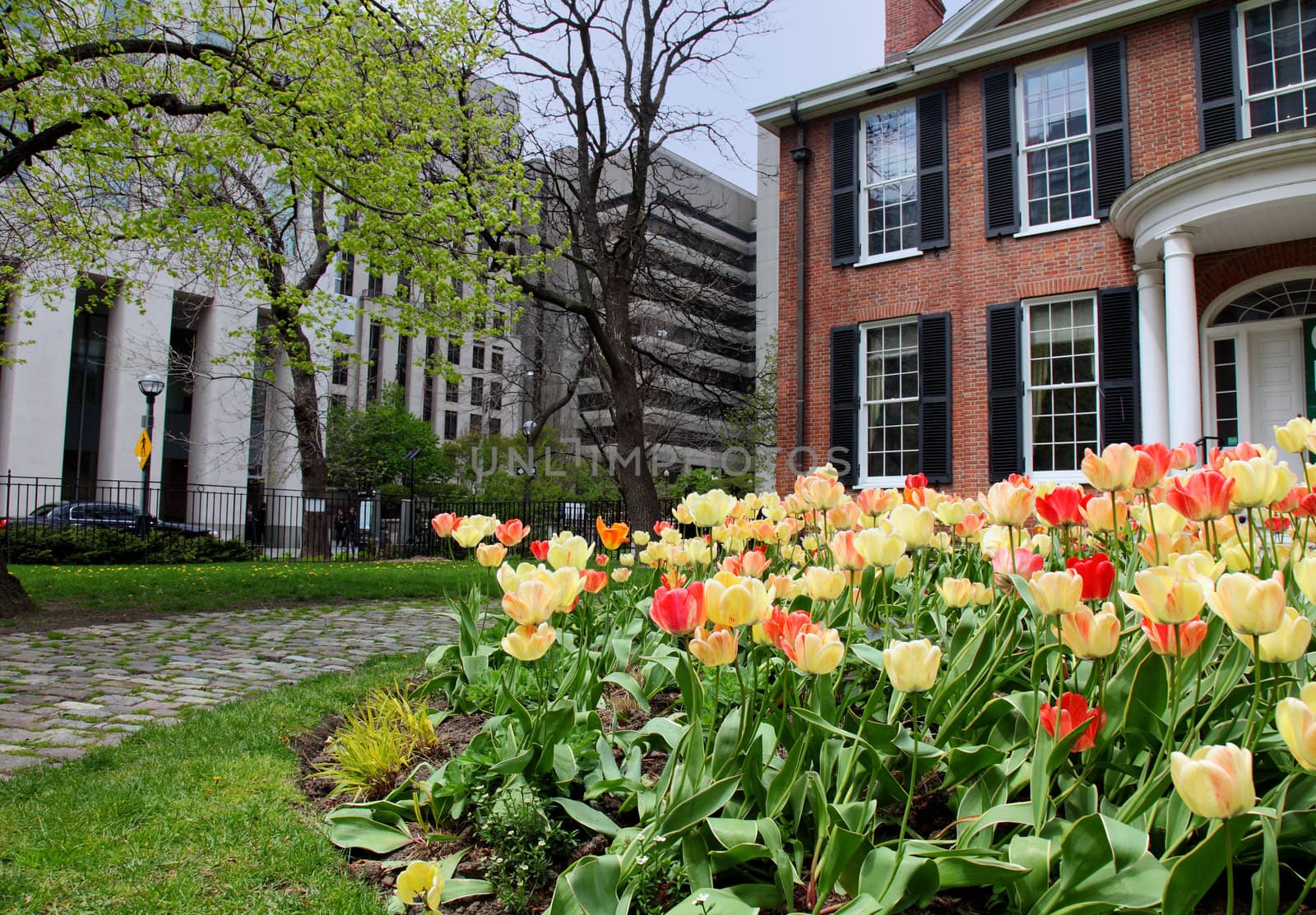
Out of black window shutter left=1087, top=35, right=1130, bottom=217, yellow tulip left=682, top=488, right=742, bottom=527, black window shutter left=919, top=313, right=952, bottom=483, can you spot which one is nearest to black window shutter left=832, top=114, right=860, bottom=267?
black window shutter left=919, top=313, right=952, bottom=483

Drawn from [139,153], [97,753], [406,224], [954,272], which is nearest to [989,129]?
[954,272]

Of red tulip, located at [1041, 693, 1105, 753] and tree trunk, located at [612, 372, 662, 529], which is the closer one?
red tulip, located at [1041, 693, 1105, 753]

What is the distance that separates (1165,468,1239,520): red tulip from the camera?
61.8 inches

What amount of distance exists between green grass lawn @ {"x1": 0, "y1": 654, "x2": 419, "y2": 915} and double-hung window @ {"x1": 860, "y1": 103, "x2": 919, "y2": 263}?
455 inches

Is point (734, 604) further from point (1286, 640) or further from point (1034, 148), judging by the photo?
point (1034, 148)

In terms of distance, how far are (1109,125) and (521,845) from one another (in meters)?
12.1

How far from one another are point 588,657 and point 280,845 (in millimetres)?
1008

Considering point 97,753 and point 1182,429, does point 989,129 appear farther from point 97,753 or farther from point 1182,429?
point 97,753

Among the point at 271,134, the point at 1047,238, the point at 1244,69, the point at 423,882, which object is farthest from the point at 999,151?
the point at 423,882

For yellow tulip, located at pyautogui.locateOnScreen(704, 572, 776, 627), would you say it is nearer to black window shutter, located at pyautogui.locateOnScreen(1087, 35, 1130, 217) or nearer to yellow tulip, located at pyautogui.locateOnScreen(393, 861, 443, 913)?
yellow tulip, located at pyautogui.locateOnScreen(393, 861, 443, 913)

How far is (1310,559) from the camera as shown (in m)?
1.22

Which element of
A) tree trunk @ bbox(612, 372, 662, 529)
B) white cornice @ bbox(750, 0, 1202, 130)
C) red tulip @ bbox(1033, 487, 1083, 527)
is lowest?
red tulip @ bbox(1033, 487, 1083, 527)

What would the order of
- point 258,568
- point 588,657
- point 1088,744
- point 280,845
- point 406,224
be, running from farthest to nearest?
point 258,568
point 406,224
point 588,657
point 280,845
point 1088,744

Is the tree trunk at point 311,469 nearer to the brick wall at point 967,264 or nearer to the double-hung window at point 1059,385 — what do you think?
the brick wall at point 967,264
